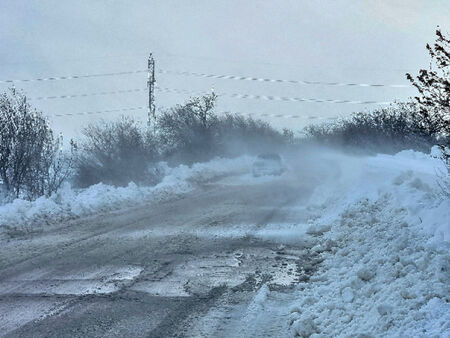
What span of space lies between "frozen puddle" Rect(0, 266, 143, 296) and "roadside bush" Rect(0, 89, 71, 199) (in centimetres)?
1183

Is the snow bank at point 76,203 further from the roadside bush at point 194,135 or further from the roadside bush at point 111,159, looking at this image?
the roadside bush at point 194,135

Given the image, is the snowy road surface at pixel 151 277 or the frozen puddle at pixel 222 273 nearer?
the snowy road surface at pixel 151 277

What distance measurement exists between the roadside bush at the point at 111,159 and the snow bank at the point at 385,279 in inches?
714

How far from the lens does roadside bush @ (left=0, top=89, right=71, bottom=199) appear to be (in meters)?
17.9

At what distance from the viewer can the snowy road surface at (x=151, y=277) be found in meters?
5.20

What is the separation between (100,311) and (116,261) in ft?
8.53

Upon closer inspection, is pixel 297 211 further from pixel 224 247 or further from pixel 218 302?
pixel 218 302

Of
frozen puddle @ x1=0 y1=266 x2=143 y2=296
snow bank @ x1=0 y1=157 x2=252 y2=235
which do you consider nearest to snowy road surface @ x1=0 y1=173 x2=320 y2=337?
frozen puddle @ x1=0 y1=266 x2=143 y2=296

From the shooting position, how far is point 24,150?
1814 centimetres

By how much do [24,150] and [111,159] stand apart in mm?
8311

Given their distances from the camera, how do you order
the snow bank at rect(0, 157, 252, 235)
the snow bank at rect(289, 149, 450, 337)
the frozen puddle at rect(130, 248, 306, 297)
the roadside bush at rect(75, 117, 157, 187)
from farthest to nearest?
the roadside bush at rect(75, 117, 157, 187), the snow bank at rect(0, 157, 252, 235), the frozen puddle at rect(130, 248, 306, 297), the snow bank at rect(289, 149, 450, 337)

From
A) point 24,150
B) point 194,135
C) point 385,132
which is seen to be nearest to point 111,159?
point 24,150

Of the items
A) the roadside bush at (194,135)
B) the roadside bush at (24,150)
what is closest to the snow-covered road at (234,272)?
the roadside bush at (24,150)

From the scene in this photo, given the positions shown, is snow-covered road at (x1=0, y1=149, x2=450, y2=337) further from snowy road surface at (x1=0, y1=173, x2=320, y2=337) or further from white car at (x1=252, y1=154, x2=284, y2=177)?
white car at (x1=252, y1=154, x2=284, y2=177)
